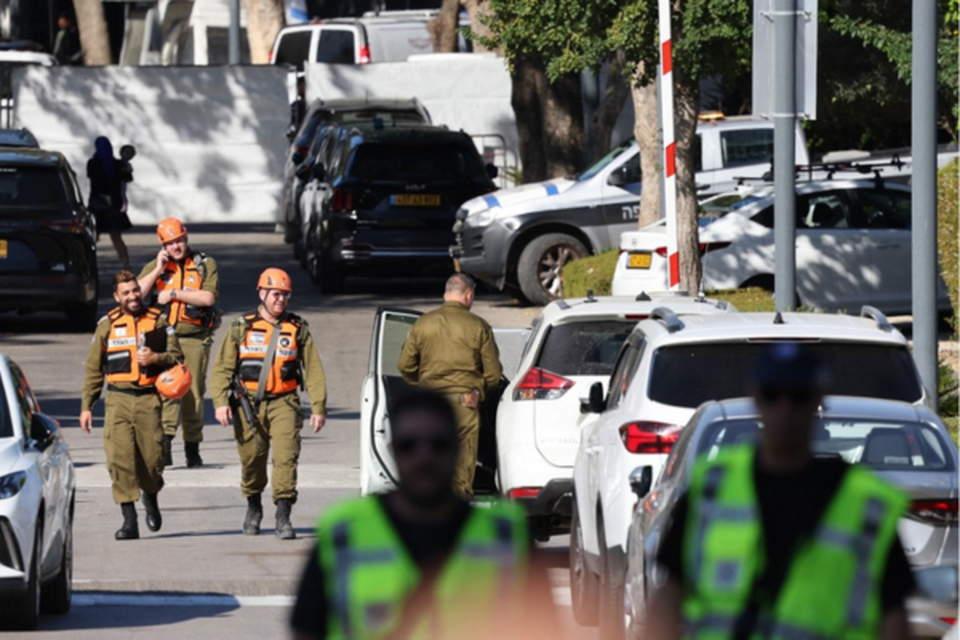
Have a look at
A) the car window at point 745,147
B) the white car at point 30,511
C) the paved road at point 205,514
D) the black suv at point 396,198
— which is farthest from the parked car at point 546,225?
the white car at point 30,511

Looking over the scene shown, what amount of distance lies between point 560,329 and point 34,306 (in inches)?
450

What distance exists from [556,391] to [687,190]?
8.65 metres

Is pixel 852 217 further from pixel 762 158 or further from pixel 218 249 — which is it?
pixel 218 249

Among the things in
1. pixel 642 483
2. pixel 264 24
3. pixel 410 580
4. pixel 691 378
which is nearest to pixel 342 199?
pixel 691 378

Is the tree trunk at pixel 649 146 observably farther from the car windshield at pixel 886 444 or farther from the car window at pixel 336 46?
the car window at pixel 336 46

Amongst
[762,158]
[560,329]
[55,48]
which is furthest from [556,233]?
[55,48]

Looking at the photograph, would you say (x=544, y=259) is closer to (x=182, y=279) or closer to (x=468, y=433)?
(x=182, y=279)

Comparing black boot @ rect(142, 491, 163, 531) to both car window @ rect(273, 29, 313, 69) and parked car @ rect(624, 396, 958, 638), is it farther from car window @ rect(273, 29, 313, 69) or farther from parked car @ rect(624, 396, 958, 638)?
car window @ rect(273, 29, 313, 69)

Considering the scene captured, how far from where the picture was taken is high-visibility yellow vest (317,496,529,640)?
451cm

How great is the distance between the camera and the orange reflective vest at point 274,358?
489 inches

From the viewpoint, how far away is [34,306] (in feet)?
71.9

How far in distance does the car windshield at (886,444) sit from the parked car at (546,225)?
50.6 ft

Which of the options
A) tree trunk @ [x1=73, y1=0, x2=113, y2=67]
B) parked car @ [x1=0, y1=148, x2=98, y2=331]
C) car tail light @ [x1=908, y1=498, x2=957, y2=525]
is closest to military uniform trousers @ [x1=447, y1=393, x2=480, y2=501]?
car tail light @ [x1=908, y1=498, x2=957, y2=525]

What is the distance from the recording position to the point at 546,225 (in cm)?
2384
